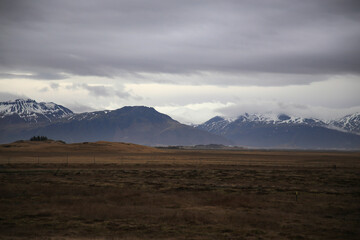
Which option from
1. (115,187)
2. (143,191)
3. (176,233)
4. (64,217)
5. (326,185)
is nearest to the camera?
(176,233)

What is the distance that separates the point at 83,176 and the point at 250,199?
2167 cm

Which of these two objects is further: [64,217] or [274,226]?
[64,217]

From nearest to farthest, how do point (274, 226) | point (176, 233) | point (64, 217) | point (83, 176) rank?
1. point (176, 233)
2. point (274, 226)
3. point (64, 217)
4. point (83, 176)

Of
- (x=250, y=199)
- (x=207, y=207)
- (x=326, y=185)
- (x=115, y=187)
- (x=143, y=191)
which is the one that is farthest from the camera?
(x=326, y=185)

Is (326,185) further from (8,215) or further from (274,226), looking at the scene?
(8,215)

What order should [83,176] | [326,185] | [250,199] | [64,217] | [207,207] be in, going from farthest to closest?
[83,176] < [326,185] < [250,199] < [207,207] < [64,217]

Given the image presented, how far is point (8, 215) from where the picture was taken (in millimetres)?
23562

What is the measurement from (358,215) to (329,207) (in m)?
2.66

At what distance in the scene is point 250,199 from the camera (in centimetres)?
2959

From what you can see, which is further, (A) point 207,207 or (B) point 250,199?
(B) point 250,199

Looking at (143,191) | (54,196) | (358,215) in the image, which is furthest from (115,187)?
(358,215)

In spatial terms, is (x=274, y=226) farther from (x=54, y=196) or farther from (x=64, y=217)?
(x=54, y=196)

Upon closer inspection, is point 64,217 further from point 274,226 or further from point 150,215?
point 274,226

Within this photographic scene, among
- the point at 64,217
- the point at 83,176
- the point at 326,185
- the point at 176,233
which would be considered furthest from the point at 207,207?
the point at 83,176
